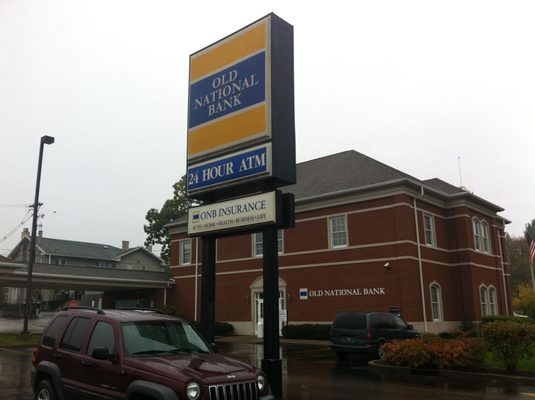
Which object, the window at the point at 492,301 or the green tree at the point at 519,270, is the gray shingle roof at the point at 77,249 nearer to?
the window at the point at 492,301

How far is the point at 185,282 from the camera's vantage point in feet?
129

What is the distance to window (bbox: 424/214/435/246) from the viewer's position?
29.9m

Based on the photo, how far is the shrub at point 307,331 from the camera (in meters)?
28.1

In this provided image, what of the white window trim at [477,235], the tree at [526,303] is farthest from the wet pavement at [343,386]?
the tree at [526,303]

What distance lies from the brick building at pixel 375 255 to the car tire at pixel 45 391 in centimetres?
2155

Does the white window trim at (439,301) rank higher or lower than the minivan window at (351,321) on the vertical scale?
higher

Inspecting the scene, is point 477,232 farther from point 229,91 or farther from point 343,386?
point 229,91

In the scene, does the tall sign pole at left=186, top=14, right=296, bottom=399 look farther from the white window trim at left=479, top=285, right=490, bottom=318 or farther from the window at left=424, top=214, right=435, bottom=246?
the white window trim at left=479, top=285, right=490, bottom=318

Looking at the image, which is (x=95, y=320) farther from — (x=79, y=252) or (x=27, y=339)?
(x=79, y=252)

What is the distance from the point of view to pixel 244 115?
35.3ft

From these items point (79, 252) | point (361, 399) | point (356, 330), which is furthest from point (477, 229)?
point (79, 252)

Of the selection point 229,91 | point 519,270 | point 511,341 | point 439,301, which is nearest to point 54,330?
point 229,91

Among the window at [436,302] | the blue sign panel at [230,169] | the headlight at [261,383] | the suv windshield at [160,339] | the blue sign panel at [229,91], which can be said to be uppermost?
the blue sign panel at [229,91]

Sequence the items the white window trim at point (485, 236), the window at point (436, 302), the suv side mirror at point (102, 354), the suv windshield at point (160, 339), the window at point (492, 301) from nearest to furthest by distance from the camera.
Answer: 1. the suv side mirror at point (102, 354)
2. the suv windshield at point (160, 339)
3. the window at point (436, 302)
4. the window at point (492, 301)
5. the white window trim at point (485, 236)
